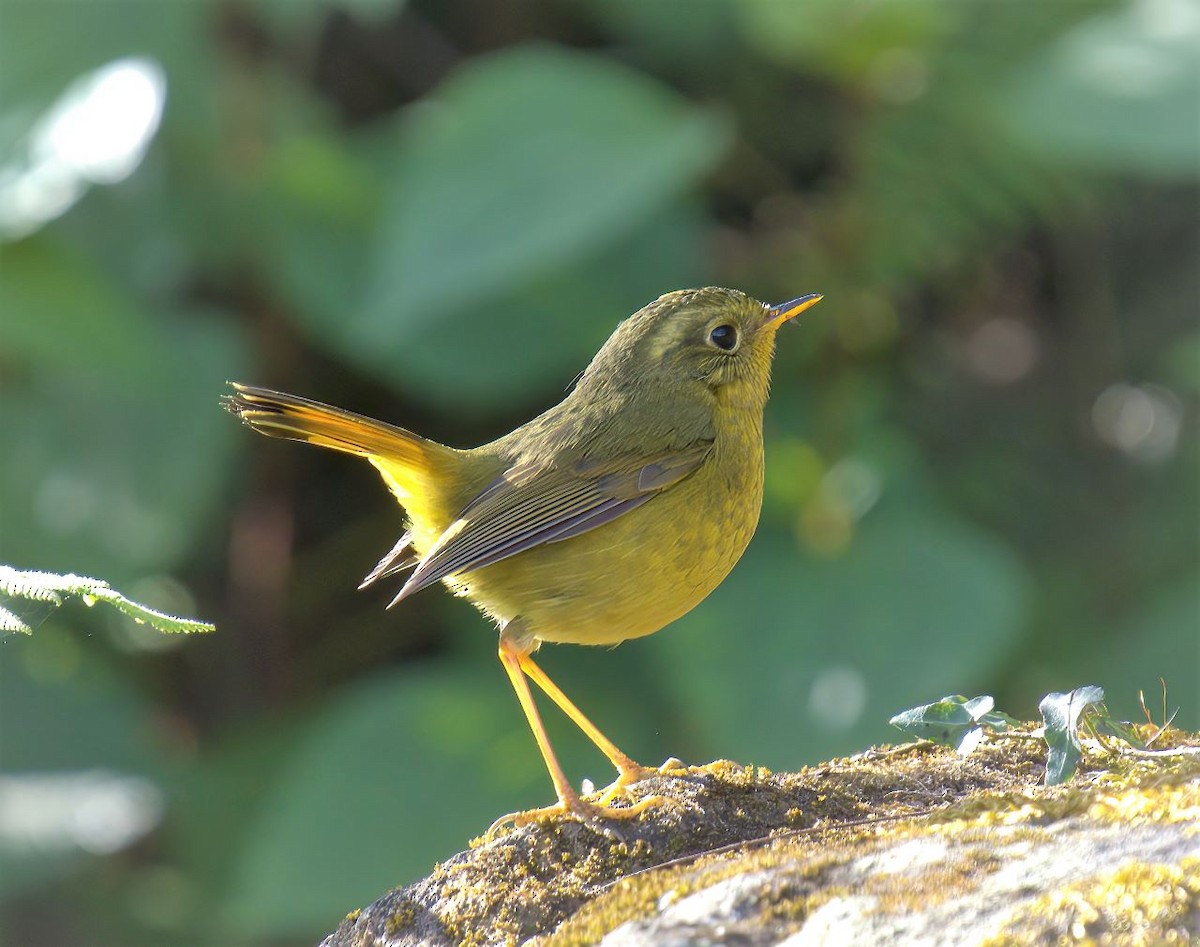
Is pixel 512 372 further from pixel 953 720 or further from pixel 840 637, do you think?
pixel 953 720

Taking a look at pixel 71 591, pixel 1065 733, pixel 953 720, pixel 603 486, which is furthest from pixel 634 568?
pixel 71 591

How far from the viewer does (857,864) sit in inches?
83.9

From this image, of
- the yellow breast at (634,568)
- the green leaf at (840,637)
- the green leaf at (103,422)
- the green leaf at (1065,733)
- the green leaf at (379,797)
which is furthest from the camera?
the green leaf at (103,422)

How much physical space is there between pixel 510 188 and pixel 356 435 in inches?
77.5

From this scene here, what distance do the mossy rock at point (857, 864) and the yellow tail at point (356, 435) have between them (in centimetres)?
113

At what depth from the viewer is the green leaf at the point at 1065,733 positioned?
2.39 meters

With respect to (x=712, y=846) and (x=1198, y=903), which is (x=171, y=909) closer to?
(x=712, y=846)

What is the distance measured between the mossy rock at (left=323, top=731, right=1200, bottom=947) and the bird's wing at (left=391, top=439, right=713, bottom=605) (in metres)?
0.67

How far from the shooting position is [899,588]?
5043mm

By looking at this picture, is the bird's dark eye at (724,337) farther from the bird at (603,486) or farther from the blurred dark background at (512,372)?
the blurred dark background at (512,372)

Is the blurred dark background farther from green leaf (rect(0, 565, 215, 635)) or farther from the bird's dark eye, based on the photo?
green leaf (rect(0, 565, 215, 635))

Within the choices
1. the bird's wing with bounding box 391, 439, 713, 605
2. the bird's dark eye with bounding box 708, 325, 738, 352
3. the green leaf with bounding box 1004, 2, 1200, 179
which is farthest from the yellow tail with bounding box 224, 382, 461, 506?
the green leaf with bounding box 1004, 2, 1200, 179

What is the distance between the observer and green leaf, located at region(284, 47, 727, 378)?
16.8 ft

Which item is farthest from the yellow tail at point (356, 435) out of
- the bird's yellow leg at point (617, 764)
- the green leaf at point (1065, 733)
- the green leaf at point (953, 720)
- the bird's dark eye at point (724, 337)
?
the green leaf at point (1065, 733)
